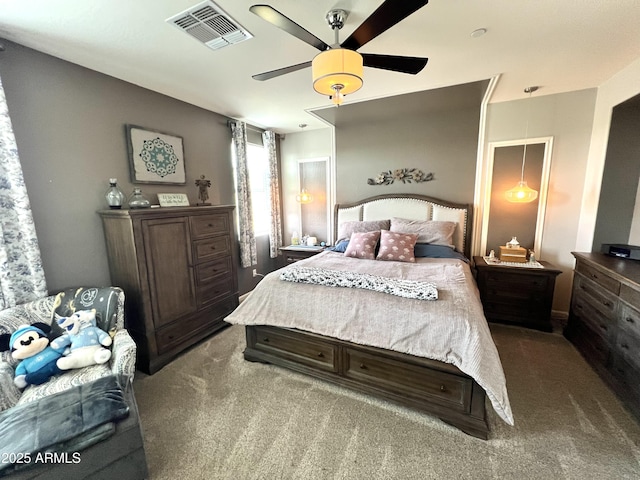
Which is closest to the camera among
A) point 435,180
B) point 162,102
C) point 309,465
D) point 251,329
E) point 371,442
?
point 309,465

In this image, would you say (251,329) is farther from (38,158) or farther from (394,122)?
(394,122)

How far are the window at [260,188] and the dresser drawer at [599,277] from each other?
12.9 ft

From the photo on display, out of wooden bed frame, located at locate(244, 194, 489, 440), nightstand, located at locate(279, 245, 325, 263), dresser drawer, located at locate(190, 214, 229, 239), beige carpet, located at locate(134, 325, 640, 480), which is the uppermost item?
dresser drawer, located at locate(190, 214, 229, 239)

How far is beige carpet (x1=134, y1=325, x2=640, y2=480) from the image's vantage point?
1.49m

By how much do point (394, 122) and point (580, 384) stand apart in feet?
11.1

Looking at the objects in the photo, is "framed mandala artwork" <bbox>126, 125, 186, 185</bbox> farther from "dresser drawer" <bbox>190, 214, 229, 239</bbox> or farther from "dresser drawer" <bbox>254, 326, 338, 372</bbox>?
"dresser drawer" <bbox>254, 326, 338, 372</bbox>

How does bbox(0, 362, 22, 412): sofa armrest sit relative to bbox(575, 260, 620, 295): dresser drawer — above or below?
below

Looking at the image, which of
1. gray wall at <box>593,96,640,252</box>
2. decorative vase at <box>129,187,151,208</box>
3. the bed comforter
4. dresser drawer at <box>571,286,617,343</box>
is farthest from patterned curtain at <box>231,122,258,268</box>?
gray wall at <box>593,96,640,252</box>

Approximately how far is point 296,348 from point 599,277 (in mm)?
2662

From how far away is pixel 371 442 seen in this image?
5.43ft

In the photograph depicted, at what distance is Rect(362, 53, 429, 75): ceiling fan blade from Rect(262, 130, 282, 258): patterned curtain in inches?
112

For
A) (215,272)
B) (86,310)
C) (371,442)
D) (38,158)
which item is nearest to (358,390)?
(371,442)

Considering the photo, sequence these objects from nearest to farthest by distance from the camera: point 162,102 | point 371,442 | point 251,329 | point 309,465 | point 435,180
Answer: point 309,465 → point 371,442 → point 251,329 → point 162,102 → point 435,180

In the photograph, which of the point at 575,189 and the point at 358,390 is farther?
the point at 575,189
